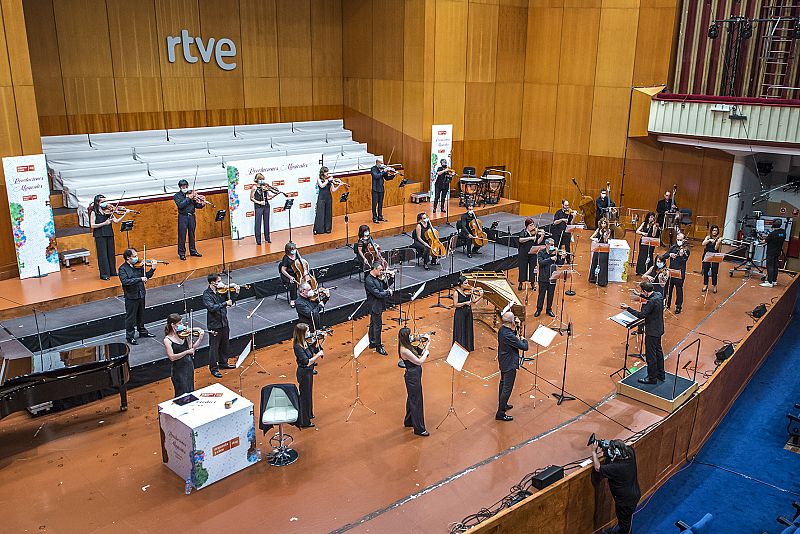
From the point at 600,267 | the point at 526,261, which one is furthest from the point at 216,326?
the point at 600,267

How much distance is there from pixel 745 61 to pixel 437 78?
787cm

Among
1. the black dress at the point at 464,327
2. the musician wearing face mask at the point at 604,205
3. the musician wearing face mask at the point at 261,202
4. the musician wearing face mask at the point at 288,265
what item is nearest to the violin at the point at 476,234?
the musician wearing face mask at the point at 604,205

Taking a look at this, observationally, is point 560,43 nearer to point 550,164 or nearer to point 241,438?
point 550,164

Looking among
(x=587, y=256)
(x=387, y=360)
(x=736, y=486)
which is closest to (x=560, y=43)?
(x=587, y=256)

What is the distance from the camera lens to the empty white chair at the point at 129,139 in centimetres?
1584

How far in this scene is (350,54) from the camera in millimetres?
20594

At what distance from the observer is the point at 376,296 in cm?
1095

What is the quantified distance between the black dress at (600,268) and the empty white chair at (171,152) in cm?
935

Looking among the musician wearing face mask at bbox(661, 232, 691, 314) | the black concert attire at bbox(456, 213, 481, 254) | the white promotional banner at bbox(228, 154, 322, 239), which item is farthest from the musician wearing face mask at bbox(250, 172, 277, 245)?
the musician wearing face mask at bbox(661, 232, 691, 314)

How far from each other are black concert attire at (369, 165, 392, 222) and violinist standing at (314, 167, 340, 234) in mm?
1064

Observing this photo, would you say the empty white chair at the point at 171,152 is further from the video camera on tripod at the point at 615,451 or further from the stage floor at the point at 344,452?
the video camera on tripod at the point at 615,451

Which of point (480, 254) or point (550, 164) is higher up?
point (550, 164)

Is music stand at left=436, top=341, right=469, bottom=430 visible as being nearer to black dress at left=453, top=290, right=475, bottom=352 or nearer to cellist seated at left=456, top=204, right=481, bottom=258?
black dress at left=453, top=290, right=475, bottom=352

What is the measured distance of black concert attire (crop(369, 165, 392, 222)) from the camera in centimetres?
1614
